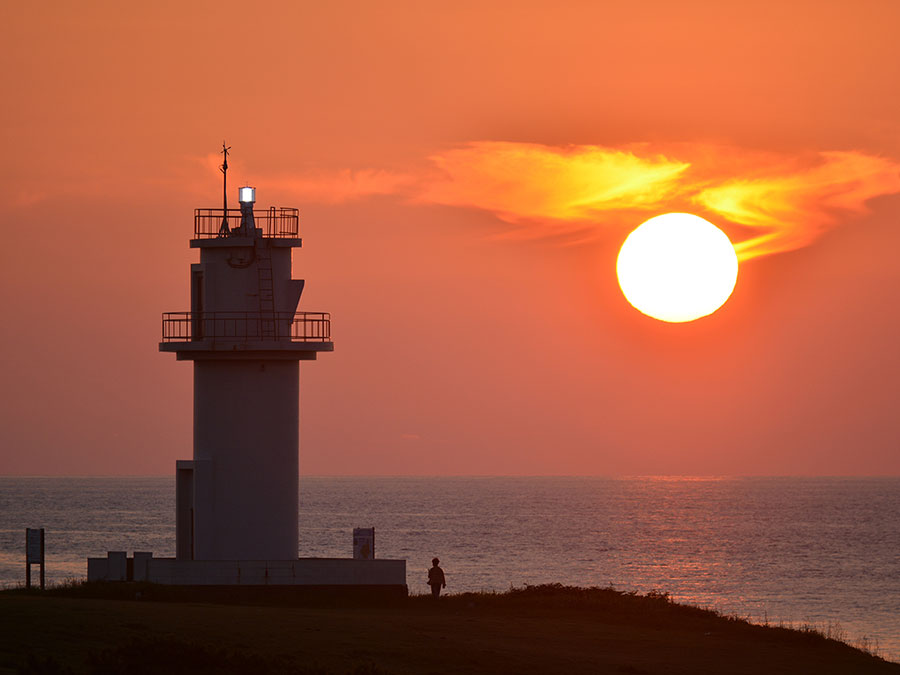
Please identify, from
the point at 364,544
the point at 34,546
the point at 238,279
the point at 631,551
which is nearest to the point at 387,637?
the point at 364,544

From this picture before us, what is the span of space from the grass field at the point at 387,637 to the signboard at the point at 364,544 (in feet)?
9.20

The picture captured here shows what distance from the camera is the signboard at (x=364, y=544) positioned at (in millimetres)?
39406

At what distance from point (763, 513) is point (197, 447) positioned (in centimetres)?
16419

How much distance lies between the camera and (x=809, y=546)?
399 feet

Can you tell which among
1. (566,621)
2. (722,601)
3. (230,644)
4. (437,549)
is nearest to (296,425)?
(566,621)

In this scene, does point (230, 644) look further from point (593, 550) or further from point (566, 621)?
point (593, 550)

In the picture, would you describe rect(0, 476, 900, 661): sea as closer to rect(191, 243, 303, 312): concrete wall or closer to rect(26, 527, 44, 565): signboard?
rect(191, 243, 303, 312): concrete wall

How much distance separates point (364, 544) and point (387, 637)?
416 inches

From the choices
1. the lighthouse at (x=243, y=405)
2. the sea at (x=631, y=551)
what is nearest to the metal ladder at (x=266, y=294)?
the lighthouse at (x=243, y=405)

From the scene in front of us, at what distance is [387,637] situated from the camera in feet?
95.7

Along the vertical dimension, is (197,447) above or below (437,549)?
above

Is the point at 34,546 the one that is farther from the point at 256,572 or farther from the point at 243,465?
the point at 256,572

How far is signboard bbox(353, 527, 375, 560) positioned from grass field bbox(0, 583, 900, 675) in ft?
9.20

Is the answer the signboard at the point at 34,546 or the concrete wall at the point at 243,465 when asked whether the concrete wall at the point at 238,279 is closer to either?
the concrete wall at the point at 243,465
